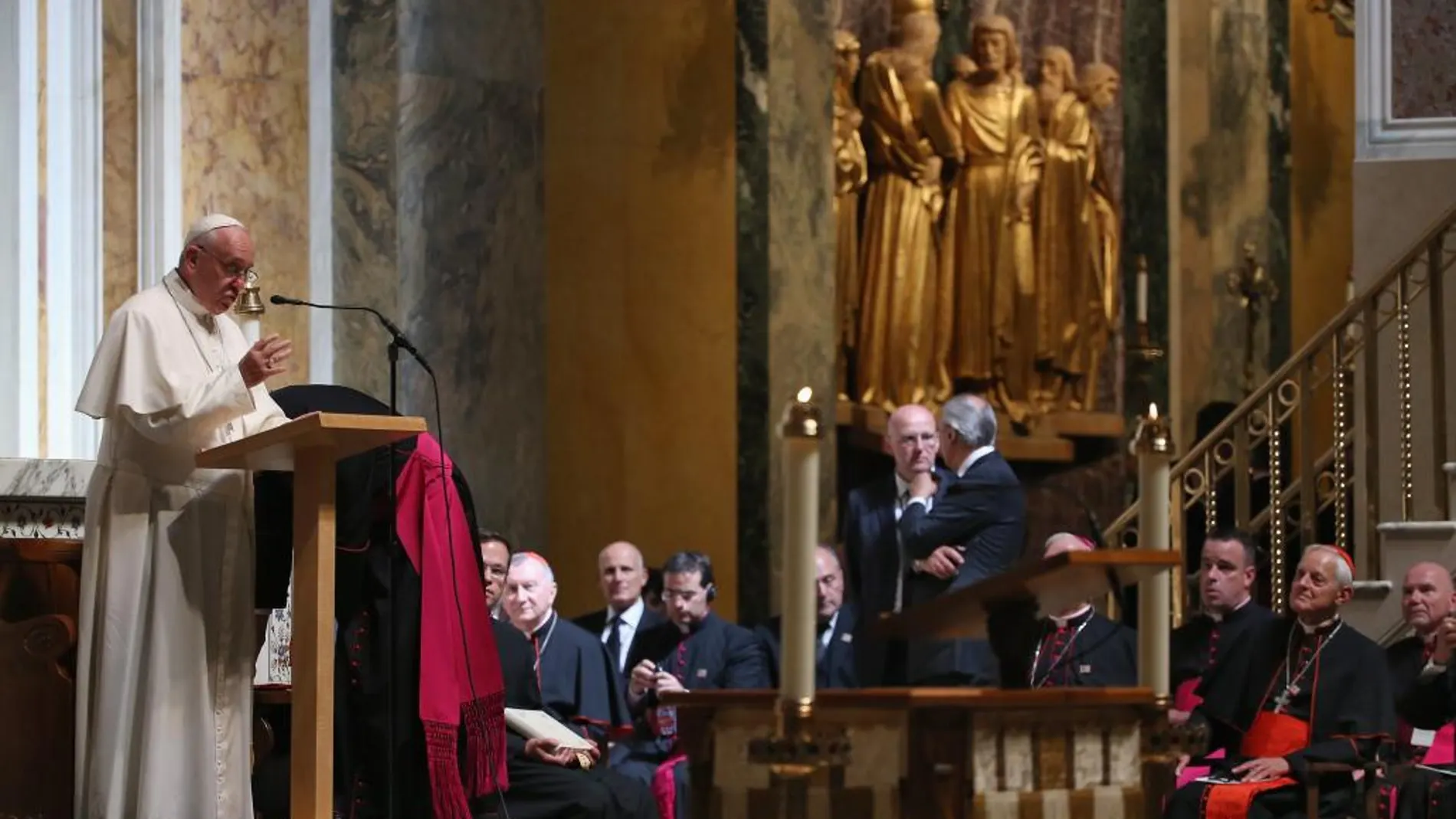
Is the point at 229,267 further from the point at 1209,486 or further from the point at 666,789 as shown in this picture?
the point at 1209,486

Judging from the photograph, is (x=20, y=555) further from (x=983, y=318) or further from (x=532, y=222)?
(x=983, y=318)

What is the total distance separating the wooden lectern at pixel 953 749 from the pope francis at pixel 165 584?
1.98 meters

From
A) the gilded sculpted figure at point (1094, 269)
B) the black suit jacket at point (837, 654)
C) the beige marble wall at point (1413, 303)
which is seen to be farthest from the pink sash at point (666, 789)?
the gilded sculpted figure at point (1094, 269)

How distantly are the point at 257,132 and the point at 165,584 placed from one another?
3.56 metres

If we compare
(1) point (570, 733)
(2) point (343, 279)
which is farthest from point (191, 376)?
(2) point (343, 279)

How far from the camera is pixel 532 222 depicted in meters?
10.7

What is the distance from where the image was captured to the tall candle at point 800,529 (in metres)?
3.94

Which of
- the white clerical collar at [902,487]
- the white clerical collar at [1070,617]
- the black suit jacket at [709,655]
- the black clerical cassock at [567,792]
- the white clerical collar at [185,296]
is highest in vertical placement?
the white clerical collar at [185,296]

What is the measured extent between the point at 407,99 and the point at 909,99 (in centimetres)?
340

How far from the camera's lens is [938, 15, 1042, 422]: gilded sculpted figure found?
12773 millimetres

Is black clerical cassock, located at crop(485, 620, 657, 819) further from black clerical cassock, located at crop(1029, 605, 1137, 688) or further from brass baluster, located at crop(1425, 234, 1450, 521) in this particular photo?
brass baluster, located at crop(1425, 234, 1450, 521)

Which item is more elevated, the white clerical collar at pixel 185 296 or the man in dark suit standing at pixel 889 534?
the white clerical collar at pixel 185 296

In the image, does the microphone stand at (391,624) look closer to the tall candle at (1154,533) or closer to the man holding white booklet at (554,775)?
the man holding white booklet at (554,775)

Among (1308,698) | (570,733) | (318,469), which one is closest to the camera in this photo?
(318,469)
